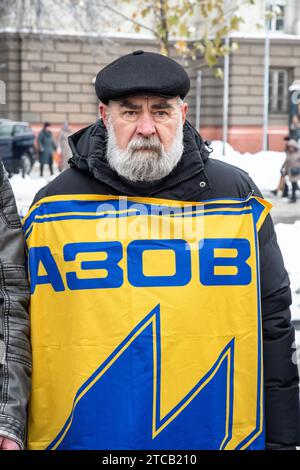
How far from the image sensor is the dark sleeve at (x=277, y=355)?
2.62 m

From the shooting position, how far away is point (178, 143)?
2.58 m

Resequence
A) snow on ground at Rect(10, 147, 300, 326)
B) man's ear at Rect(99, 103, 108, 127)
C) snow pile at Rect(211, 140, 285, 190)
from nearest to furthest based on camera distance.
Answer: man's ear at Rect(99, 103, 108, 127)
snow on ground at Rect(10, 147, 300, 326)
snow pile at Rect(211, 140, 285, 190)

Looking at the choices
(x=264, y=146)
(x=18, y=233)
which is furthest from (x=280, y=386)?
(x=264, y=146)

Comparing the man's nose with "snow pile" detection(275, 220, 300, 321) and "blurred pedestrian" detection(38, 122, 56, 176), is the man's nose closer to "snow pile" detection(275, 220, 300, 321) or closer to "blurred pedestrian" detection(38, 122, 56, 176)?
"snow pile" detection(275, 220, 300, 321)

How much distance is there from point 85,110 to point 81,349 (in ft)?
83.2

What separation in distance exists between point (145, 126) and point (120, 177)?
181mm

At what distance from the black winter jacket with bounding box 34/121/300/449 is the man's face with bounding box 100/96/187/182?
0.15 feet

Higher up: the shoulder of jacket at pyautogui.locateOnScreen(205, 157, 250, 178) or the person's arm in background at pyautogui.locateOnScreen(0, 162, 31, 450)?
the shoulder of jacket at pyautogui.locateOnScreen(205, 157, 250, 178)

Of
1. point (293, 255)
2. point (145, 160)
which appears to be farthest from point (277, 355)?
point (293, 255)

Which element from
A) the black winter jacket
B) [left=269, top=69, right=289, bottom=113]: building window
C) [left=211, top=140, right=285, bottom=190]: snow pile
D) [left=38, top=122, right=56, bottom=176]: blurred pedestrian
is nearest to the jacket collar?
the black winter jacket

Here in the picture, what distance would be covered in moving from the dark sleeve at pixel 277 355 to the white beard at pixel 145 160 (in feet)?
1.20

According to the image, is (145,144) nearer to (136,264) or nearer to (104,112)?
(104,112)

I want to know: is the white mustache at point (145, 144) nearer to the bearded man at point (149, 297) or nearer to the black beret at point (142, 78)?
the bearded man at point (149, 297)

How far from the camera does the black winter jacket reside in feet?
8.48
